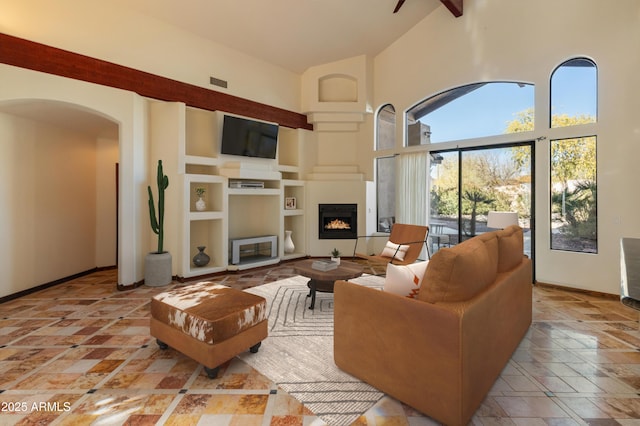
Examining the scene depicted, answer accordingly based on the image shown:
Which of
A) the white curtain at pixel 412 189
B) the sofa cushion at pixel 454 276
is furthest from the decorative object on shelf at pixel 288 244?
the sofa cushion at pixel 454 276

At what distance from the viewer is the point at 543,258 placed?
15.5 feet

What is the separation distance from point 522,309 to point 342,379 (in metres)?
1.83

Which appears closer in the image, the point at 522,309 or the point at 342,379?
the point at 342,379

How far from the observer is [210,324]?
86.3 inches

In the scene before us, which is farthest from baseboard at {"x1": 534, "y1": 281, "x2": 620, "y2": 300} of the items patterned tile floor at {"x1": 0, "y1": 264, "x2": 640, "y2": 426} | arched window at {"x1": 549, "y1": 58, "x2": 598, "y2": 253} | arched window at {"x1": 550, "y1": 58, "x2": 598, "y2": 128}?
arched window at {"x1": 550, "y1": 58, "x2": 598, "y2": 128}

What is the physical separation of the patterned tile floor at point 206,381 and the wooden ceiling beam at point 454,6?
499 cm

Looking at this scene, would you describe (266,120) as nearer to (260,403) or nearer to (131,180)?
(131,180)

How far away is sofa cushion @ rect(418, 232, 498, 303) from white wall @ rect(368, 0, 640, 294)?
3.57 m

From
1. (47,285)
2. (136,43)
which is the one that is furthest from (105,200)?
(136,43)

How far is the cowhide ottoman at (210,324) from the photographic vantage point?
2223mm

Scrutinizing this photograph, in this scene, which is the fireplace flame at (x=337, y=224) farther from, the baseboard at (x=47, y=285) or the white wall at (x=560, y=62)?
the baseboard at (x=47, y=285)

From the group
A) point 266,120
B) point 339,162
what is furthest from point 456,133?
point 266,120

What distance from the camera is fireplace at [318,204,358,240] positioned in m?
6.75

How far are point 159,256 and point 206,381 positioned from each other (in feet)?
9.58
